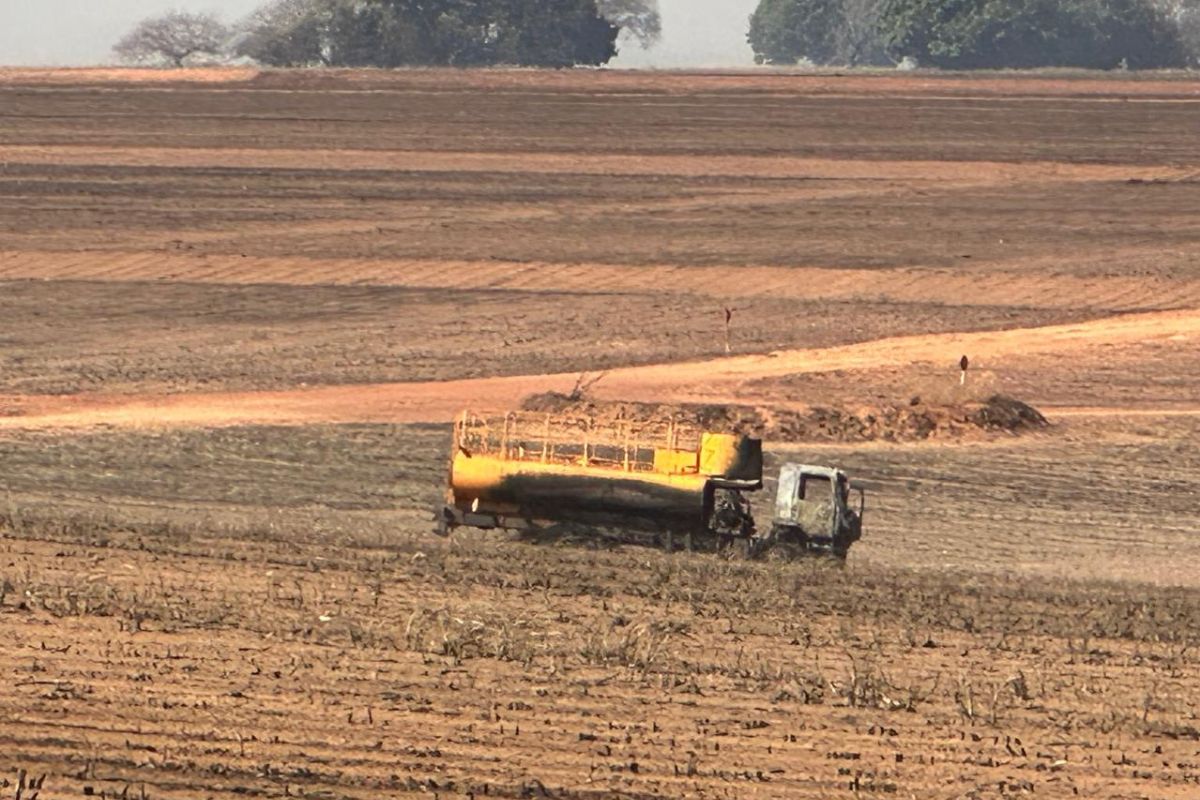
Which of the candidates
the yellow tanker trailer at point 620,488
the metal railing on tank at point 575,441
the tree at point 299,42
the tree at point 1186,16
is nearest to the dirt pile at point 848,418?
the metal railing on tank at point 575,441

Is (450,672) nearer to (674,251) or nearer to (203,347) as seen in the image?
(203,347)

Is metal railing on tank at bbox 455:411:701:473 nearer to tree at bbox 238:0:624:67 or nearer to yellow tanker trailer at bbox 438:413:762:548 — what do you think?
yellow tanker trailer at bbox 438:413:762:548

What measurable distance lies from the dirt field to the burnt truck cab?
53 cm

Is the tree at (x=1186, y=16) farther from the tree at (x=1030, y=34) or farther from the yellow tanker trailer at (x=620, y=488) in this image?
the yellow tanker trailer at (x=620, y=488)

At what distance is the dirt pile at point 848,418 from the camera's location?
85.5 ft

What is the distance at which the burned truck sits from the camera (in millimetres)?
19094

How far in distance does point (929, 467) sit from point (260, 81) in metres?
69.8

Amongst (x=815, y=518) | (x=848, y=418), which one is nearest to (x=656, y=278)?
(x=848, y=418)

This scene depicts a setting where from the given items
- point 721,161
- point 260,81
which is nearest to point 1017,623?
point 721,161

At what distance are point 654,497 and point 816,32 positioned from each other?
140536mm

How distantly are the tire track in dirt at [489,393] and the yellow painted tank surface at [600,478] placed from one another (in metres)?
7.31

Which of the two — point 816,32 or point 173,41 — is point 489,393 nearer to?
point 173,41

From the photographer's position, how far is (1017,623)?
54.6ft

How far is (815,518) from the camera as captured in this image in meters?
19.2
